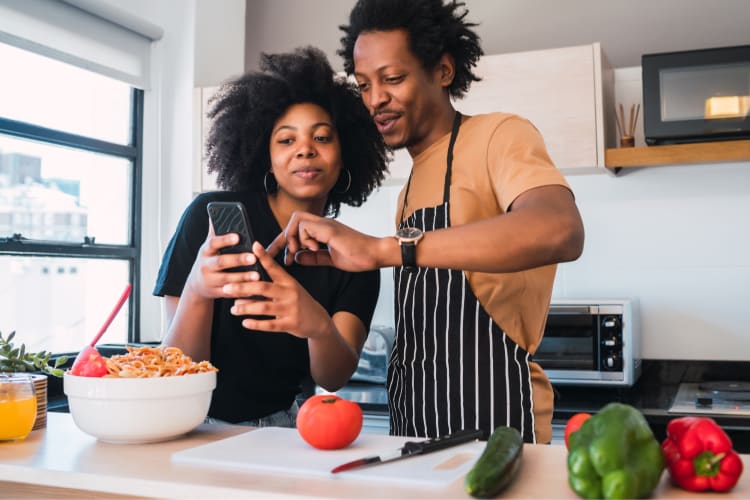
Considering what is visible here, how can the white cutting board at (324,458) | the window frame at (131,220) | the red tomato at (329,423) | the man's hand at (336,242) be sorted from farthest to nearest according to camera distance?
the window frame at (131,220), the man's hand at (336,242), the red tomato at (329,423), the white cutting board at (324,458)

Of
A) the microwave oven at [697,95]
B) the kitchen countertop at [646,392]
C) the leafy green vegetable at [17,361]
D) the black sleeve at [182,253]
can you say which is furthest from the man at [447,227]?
the microwave oven at [697,95]

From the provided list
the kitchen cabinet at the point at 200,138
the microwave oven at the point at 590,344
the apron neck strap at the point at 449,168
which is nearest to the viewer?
the apron neck strap at the point at 449,168

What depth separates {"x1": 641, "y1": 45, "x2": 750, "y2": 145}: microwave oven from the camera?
2379 mm

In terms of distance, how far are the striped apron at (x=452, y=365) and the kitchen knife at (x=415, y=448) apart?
0.29 meters

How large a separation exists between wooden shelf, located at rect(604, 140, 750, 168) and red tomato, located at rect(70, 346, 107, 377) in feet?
6.06

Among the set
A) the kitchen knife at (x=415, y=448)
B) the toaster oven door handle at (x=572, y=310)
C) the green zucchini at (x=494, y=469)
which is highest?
the toaster oven door handle at (x=572, y=310)

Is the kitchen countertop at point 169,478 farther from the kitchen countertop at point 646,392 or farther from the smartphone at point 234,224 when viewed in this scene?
the kitchen countertop at point 646,392

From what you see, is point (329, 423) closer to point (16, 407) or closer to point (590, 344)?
point (16, 407)

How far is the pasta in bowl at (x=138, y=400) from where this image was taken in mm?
1156

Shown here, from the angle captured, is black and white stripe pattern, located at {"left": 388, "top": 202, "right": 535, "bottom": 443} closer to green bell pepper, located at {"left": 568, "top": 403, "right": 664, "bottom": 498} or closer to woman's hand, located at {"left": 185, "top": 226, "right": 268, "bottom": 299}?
woman's hand, located at {"left": 185, "top": 226, "right": 268, "bottom": 299}

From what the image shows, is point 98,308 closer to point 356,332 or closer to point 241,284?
point 356,332

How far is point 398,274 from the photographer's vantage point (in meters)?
1.67

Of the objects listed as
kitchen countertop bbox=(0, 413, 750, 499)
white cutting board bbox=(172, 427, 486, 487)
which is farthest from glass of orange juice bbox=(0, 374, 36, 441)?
white cutting board bbox=(172, 427, 486, 487)

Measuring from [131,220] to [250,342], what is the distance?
→ 1.74m
